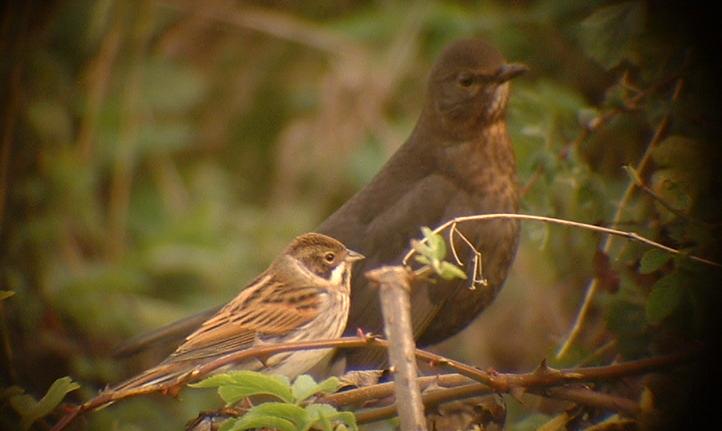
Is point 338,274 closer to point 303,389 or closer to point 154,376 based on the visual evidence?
point 154,376

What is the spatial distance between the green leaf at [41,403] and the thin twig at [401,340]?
82cm

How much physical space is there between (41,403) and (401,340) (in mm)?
952

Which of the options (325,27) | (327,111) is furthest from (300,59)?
(327,111)

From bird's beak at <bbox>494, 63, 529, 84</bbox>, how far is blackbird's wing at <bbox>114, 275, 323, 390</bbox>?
1.22m

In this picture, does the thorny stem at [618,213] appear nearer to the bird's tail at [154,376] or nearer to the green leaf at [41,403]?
the bird's tail at [154,376]

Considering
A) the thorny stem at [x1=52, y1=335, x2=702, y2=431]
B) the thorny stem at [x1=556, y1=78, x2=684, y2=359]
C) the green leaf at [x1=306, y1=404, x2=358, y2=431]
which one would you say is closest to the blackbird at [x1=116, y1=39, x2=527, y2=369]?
the thorny stem at [x1=556, y1=78, x2=684, y2=359]

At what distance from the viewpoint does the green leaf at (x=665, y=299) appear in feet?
10.1

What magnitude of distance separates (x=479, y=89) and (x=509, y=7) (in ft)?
7.15

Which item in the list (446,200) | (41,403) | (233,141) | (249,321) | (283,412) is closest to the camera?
(283,412)

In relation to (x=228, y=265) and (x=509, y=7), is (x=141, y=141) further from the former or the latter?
(x=509, y=7)

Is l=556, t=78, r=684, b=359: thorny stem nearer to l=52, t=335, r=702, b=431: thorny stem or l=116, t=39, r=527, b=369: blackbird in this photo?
l=116, t=39, r=527, b=369: blackbird

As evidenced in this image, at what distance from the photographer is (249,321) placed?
155 inches

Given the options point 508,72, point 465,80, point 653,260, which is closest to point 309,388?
point 653,260

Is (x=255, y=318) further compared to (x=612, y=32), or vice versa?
(x=612, y=32)
